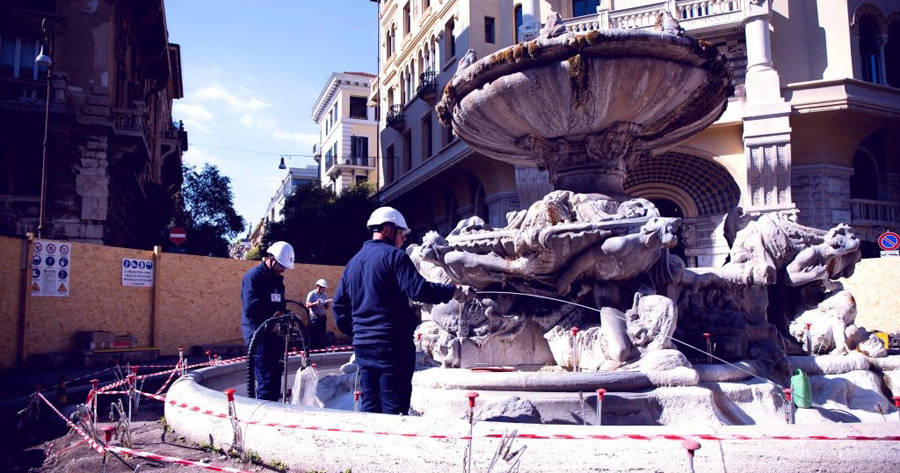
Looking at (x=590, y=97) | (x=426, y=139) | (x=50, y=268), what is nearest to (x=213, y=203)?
(x=426, y=139)

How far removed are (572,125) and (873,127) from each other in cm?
1598

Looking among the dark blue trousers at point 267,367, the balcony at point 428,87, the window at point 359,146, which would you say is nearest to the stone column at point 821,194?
the balcony at point 428,87

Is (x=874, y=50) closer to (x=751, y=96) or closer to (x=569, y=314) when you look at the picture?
(x=751, y=96)

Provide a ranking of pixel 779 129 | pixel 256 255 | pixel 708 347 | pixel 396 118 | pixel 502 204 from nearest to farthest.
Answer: pixel 708 347 → pixel 779 129 → pixel 502 204 → pixel 396 118 → pixel 256 255

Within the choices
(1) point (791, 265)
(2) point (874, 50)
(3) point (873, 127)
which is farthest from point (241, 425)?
(2) point (874, 50)

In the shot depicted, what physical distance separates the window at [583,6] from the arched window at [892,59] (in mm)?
8385

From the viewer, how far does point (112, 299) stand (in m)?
14.1

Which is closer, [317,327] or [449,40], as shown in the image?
[317,327]

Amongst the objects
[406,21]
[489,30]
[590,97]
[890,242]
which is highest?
[406,21]

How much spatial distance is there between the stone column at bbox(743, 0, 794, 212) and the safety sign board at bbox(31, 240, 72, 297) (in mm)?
15499

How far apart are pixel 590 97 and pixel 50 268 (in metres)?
10.6

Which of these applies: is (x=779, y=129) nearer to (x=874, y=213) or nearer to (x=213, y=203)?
(x=874, y=213)

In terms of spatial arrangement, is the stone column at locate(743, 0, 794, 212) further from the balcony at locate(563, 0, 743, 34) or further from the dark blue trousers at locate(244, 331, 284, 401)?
the dark blue trousers at locate(244, 331, 284, 401)

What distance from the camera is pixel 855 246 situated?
670 cm
